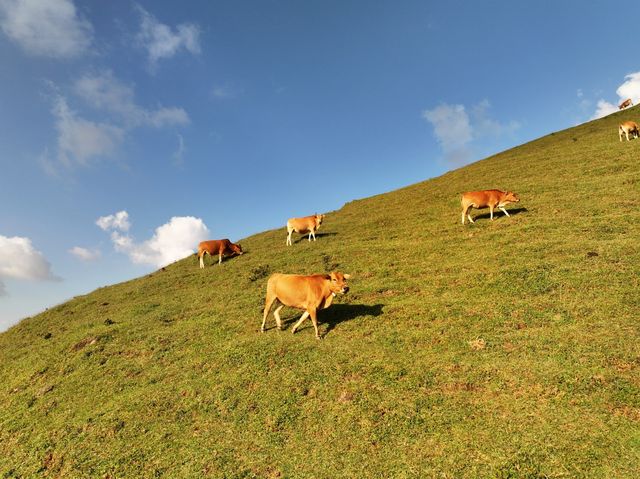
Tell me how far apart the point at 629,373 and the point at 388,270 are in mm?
10641

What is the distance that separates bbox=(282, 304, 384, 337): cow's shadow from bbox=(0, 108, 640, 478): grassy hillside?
0.29 feet

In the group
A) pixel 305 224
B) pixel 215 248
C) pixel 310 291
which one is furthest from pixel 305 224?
pixel 310 291

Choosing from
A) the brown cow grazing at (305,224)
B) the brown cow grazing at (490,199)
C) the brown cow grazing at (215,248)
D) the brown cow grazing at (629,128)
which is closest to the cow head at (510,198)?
the brown cow grazing at (490,199)

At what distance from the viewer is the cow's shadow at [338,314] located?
44.4 feet

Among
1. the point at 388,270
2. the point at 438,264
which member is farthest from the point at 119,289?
the point at 438,264

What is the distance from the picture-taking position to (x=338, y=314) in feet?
46.3

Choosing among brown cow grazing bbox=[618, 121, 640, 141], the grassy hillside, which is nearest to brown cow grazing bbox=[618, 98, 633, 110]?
brown cow grazing bbox=[618, 121, 640, 141]

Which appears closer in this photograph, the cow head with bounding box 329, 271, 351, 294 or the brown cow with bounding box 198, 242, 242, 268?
the cow head with bounding box 329, 271, 351, 294

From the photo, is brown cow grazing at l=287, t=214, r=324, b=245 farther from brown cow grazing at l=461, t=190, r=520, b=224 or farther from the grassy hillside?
brown cow grazing at l=461, t=190, r=520, b=224

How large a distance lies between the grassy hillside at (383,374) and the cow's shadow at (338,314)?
0.09 meters

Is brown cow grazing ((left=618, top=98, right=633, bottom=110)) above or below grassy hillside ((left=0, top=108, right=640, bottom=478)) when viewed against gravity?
above

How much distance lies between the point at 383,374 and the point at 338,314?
14.8ft

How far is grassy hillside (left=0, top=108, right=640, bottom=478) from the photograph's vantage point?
7.32 meters

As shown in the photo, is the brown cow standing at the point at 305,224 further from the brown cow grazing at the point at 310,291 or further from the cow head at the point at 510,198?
the brown cow grazing at the point at 310,291
